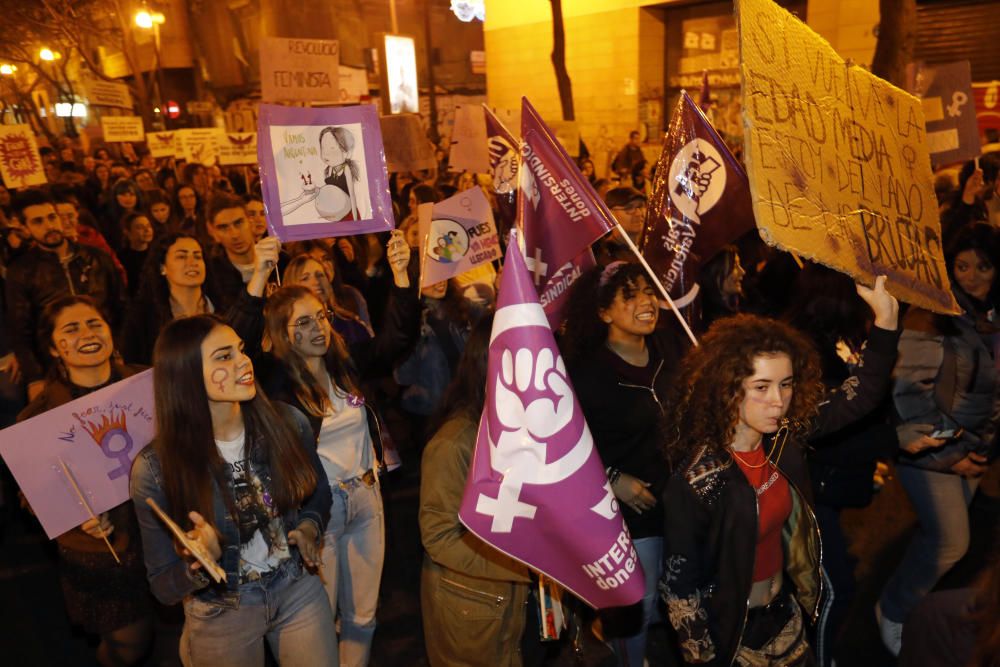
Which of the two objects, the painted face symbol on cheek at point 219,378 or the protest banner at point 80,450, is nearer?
the painted face symbol on cheek at point 219,378

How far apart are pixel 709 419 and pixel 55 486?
2.55 metres

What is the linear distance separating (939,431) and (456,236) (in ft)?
9.69

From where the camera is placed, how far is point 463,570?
8.40ft

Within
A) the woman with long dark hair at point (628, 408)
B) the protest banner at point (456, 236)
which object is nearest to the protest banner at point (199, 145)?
the protest banner at point (456, 236)

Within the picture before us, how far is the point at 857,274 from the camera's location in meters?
2.20

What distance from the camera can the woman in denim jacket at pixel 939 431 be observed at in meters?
3.53

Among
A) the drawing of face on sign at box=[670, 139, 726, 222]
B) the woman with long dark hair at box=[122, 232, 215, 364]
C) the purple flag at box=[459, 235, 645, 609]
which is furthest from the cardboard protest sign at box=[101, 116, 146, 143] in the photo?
the purple flag at box=[459, 235, 645, 609]

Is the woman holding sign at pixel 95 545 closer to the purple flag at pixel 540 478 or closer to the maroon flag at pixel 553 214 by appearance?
the purple flag at pixel 540 478

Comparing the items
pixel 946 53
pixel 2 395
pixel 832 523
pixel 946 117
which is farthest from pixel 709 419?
pixel 946 53

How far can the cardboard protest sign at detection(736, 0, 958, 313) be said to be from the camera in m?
1.99

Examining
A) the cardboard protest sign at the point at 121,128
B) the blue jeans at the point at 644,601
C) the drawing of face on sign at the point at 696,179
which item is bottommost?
the blue jeans at the point at 644,601

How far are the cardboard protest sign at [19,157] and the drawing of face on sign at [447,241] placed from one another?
5.80 m

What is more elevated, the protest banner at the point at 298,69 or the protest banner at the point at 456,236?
the protest banner at the point at 298,69

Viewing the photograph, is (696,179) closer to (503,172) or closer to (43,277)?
(503,172)
